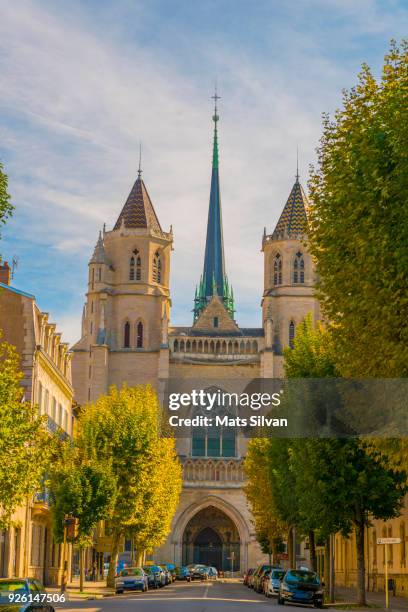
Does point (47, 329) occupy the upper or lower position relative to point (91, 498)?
upper

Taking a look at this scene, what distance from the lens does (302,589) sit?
3309 centimetres

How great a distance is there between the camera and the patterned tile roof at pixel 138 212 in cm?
9112

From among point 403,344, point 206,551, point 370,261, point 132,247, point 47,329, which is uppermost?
point 132,247

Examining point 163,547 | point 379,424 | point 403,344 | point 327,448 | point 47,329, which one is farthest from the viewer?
point 163,547

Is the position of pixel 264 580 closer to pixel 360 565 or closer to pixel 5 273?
pixel 360 565

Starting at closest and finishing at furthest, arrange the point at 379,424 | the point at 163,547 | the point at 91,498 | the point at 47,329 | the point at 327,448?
the point at 379,424, the point at 327,448, the point at 91,498, the point at 47,329, the point at 163,547

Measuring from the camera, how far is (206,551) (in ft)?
283

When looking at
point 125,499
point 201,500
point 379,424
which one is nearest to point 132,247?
point 201,500

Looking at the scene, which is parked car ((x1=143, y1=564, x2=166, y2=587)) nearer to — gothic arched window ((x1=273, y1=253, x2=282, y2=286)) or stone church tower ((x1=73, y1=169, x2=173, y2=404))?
stone church tower ((x1=73, y1=169, x2=173, y2=404))

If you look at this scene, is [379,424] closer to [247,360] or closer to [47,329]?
[47,329]

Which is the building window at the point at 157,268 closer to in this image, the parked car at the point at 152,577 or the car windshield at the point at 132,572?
the parked car at the point at 152,577

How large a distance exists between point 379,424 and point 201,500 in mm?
62126

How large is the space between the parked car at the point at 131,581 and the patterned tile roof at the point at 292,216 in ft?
167

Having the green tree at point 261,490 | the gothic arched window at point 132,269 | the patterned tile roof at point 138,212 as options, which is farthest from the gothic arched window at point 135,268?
the green tree at point 261,490
